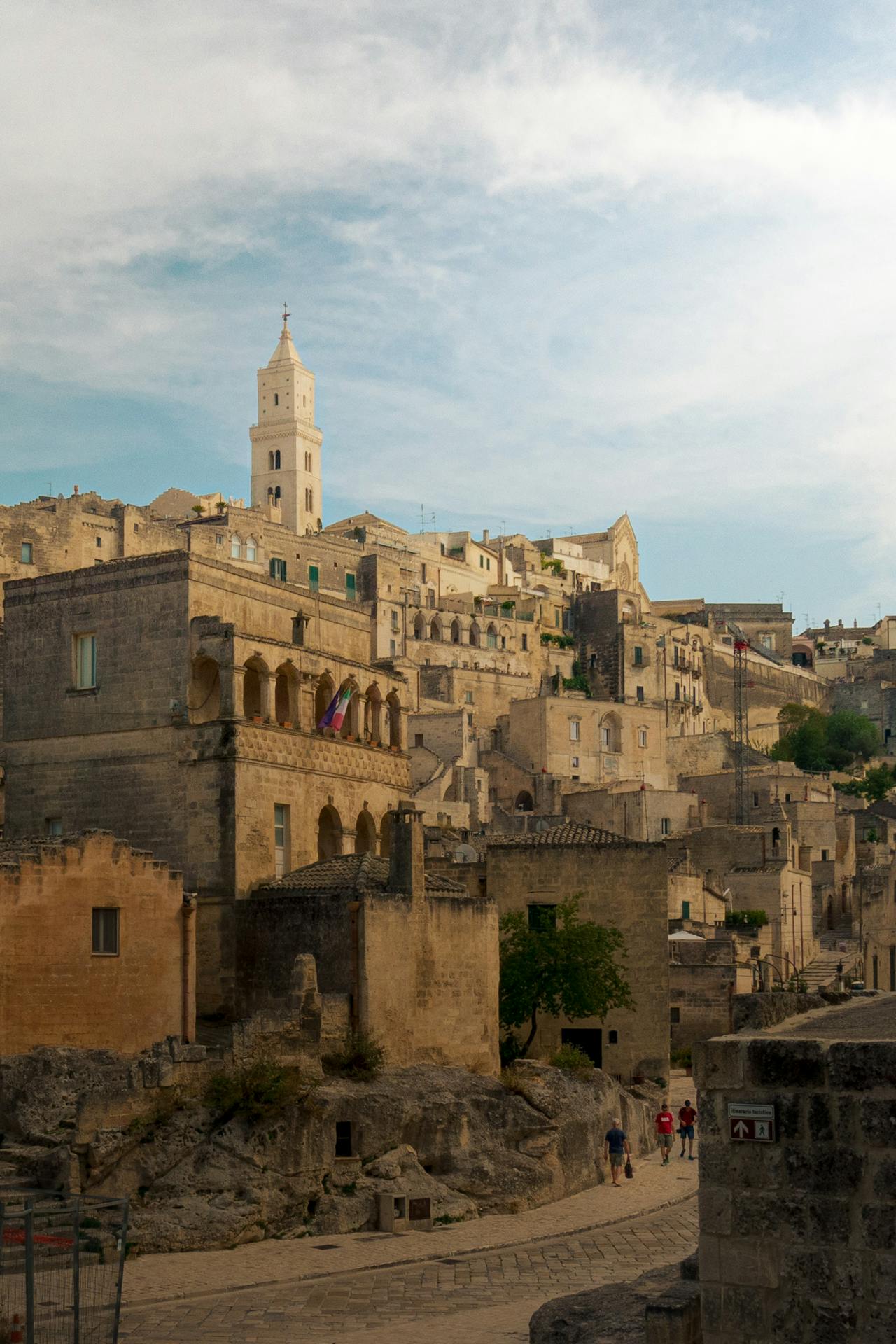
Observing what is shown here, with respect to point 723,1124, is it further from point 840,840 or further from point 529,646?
point 529,646

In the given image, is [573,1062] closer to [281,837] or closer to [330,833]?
[281,837]

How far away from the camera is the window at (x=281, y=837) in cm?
3062

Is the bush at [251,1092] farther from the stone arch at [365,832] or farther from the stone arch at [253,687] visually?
the stone arch at [365,832]

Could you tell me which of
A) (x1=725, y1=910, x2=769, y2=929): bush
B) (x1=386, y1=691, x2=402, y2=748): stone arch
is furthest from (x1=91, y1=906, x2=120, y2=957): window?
(x1=725, y1=910, x2=769, y2=929): bush

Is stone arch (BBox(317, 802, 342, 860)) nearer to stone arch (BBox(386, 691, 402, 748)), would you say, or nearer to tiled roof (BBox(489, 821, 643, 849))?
stone arch (BBox(386, 691, 402, 748))

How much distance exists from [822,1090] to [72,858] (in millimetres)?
18704

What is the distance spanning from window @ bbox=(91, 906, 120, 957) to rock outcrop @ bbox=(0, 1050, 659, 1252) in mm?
1618

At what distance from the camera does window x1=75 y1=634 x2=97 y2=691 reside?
103 ft

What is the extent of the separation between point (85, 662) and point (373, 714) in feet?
21.7

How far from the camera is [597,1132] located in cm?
2848

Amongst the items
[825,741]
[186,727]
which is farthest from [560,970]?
[825,741]

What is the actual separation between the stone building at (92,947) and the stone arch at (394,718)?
30.3ft

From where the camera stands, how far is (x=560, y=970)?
32375mm

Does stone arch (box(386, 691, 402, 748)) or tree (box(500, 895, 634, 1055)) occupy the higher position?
stone arch (box(386, 691, 402, 748))
